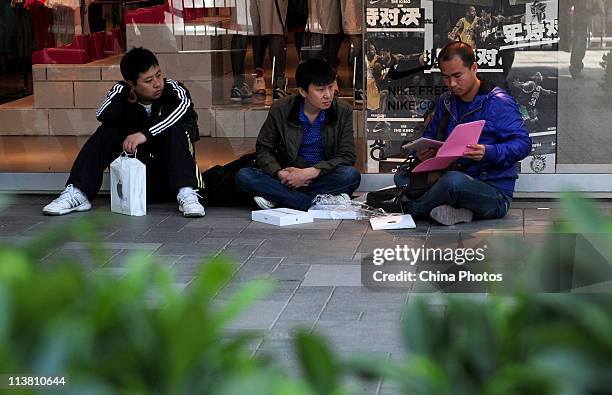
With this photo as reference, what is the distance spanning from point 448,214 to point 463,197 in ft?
0.46

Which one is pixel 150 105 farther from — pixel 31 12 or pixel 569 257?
pixel 569 257

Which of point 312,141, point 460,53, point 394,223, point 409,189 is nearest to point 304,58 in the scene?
point 312,141

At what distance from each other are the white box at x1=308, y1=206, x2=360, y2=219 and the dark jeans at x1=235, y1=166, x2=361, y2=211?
11 centimetres

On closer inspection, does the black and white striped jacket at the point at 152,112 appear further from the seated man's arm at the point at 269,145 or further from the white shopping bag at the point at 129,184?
the seated man's arm at the point at 269,145

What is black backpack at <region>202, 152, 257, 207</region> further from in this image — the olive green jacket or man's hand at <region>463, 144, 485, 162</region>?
man's hand at <region>463, 144, 485, 162</region>

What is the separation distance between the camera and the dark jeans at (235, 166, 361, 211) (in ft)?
22.0

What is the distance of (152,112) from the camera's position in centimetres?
689

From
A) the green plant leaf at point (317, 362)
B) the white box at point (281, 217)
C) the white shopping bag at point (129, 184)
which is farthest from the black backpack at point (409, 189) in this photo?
the green plant leaf at point (317, 362)

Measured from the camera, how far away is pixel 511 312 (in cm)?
130

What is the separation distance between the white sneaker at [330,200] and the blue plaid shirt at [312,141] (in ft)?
0.69

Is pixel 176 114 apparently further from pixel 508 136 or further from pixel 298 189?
pixel 508 136

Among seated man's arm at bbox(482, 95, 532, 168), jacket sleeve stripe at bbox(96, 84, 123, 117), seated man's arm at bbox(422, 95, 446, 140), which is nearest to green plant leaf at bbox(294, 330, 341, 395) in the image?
seated man's arm at bbox(482, 95, 532, 168)

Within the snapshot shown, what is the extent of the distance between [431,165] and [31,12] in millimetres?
2942

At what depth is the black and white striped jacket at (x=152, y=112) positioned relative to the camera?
6797 millimetres
